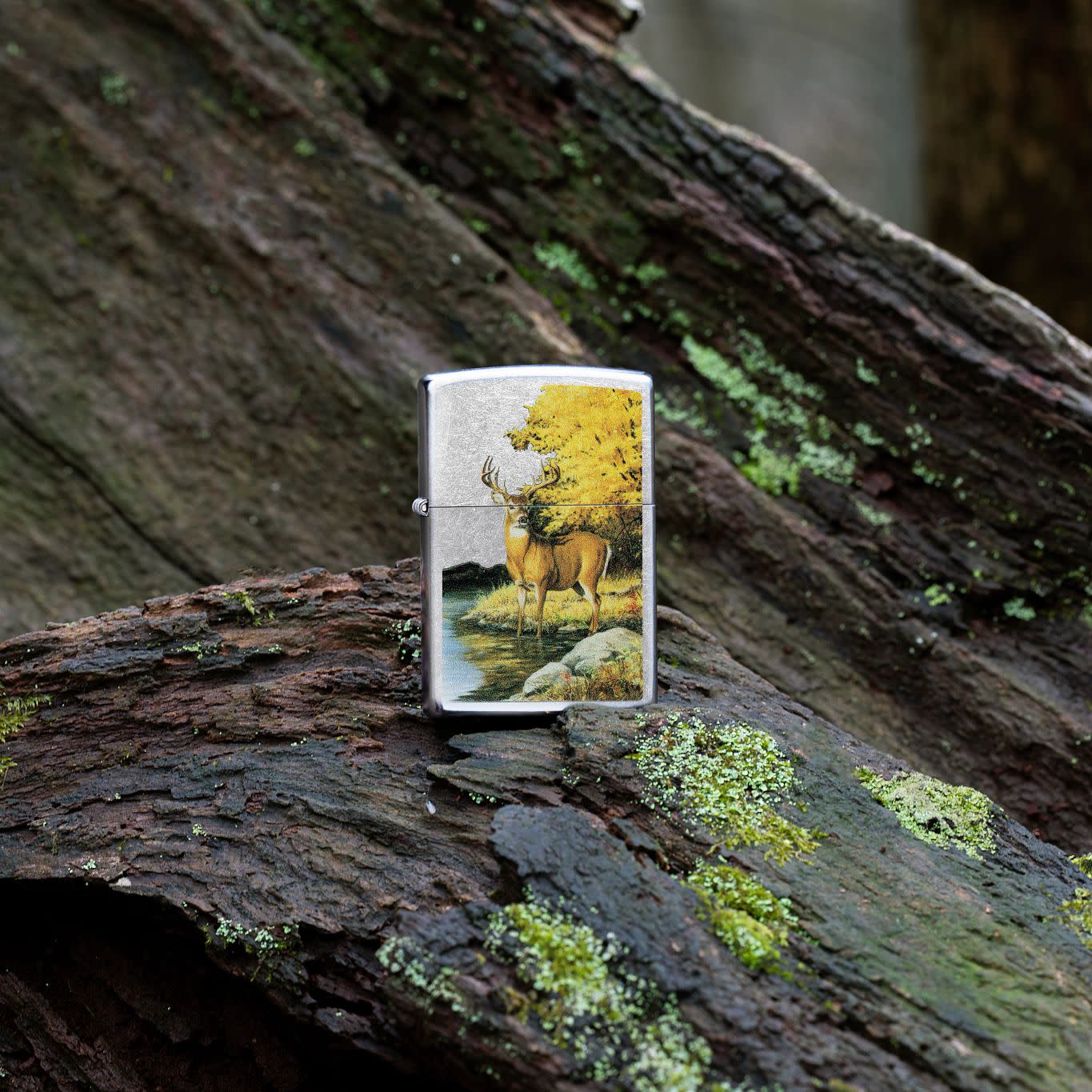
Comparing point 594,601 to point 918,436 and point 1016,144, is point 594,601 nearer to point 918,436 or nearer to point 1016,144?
point 918,436

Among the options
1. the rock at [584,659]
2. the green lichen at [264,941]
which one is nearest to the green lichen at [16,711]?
the green lichen at [264,941]

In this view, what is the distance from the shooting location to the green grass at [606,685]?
94.5 inches

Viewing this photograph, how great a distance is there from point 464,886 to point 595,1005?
0.38 meters

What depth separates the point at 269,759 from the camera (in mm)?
2439

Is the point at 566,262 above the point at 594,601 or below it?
above

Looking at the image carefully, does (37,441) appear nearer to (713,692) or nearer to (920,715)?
(713,692)

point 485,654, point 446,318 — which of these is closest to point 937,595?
point 485,654

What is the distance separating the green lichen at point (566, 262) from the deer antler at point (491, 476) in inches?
76.1

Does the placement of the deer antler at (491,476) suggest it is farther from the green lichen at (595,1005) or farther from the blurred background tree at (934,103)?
the blurred background tree at (934,103)

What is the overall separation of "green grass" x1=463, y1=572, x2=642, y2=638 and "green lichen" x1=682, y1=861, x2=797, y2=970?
1.98ft

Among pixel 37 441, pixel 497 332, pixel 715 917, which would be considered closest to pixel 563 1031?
pixel 715 917

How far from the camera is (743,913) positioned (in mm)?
1999


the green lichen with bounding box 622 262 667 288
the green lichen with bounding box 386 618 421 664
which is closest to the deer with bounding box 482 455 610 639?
the green lichen with bounding box 386 618 421 664

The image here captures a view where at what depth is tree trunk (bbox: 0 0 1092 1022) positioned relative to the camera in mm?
3625
